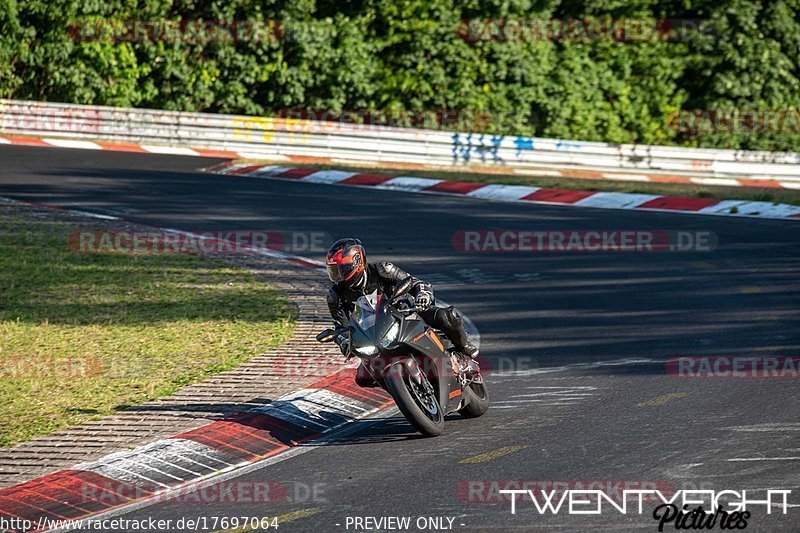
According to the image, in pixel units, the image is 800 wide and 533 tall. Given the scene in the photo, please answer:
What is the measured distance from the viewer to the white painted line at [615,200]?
722 inches

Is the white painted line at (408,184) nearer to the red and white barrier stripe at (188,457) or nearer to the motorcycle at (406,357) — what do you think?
the red and white barrier stripe at (188,457)

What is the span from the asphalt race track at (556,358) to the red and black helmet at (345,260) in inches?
47.8

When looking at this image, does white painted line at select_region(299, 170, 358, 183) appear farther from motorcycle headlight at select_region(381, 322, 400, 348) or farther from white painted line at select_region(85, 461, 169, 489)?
white painted line at select_region(85, 461, 169, 489)

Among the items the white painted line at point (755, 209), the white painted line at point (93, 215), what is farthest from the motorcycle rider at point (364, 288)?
the white painted line at point (755, 209)

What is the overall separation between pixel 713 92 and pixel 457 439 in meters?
25.5

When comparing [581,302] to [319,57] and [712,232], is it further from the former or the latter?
[319,57]

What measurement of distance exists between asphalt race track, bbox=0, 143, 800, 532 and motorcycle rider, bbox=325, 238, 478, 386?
71 centimetres

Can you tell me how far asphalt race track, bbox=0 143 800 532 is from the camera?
6.55 meters

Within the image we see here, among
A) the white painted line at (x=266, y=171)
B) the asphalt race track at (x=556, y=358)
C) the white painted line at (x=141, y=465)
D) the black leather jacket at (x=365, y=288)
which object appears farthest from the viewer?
the white painted line at (x=266, y=171)

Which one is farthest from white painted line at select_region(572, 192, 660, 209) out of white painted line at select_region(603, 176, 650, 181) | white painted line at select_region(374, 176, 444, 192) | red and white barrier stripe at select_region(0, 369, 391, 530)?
red and white barrier stripe at select_region(0, 369, 391, 530)

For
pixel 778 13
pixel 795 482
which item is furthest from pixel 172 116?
pixel 795 482

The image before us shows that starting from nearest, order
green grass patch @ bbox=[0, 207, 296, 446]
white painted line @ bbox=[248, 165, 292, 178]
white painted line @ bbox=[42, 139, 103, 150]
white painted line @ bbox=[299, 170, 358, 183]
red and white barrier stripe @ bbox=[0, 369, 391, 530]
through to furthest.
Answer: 1. red and white barrier stripe @ bbox=[0, 369, 391, 530]
2. green grass patch @ bbox=[0, 207, 296, 446]
3. white painted line @ bbox=[299, 170, 358, 183]
4. white painted line @ bbox=[248, 165, 292, 178]
5. white painted line @ bbox=[42, 139, 103, 150]

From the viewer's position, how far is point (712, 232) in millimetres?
15586

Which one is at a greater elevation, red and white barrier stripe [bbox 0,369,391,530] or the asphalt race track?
the asphalt race track
